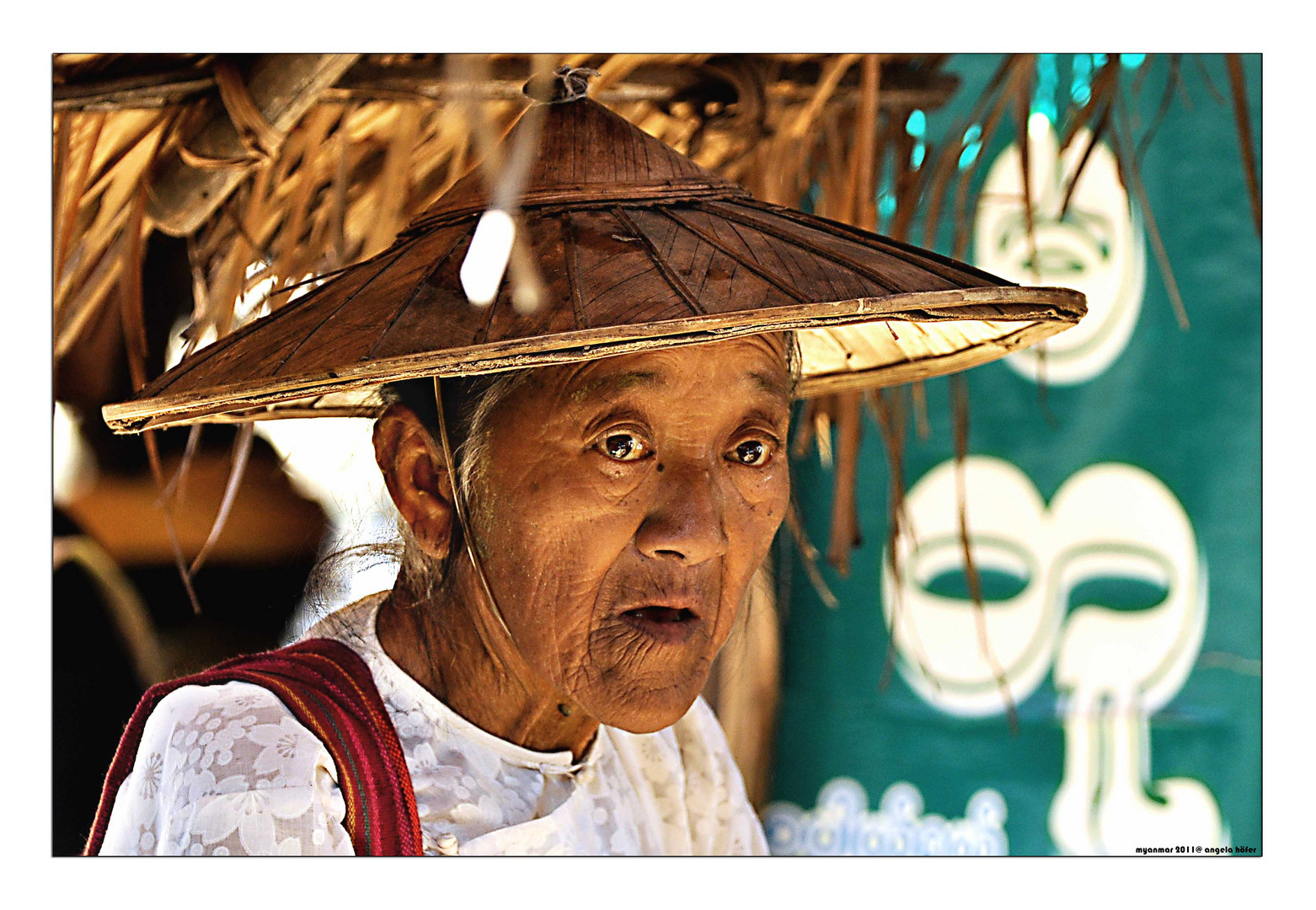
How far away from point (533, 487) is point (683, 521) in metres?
0.14

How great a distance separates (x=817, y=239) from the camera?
3.49ft

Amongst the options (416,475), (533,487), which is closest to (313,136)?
(416,475)

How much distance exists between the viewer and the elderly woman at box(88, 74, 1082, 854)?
0.98 m

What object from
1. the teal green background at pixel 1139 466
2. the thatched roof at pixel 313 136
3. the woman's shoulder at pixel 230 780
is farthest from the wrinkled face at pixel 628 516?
the teal green background at pixel 1139 466

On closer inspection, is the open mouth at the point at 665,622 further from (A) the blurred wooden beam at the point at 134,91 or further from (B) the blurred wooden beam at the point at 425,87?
(A) the blurred wooden beam at the point at 134,91

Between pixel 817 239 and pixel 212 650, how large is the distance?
1.19 meters

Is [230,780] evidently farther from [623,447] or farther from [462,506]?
[623,447]

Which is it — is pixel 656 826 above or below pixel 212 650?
below

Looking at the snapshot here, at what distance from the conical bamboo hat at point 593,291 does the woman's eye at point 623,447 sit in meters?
0.15

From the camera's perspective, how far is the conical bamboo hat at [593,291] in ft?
3.09

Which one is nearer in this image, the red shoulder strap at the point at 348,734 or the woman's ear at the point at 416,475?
the red shoulder strap at the point at 348,734
